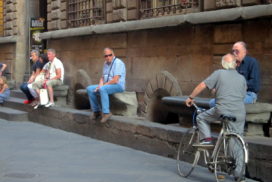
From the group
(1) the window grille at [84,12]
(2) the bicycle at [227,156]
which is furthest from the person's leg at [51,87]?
(2) the bicycle at [227,156]

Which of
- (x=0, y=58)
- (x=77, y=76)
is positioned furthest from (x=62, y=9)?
(x=0, y=58)

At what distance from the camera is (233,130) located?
6.67m

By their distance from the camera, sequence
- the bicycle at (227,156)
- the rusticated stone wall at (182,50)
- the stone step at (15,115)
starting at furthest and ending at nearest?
the stone step at (15,115), the rusticated stone wall at (182,50), the bicycle at (227,156)

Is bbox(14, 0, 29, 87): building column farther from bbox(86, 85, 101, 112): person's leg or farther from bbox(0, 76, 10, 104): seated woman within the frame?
bbox(86, 85, 101, 112): person's leg

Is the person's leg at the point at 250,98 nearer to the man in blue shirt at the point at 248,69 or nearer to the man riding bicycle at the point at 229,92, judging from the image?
the man in blue shirt at the point at 248,69

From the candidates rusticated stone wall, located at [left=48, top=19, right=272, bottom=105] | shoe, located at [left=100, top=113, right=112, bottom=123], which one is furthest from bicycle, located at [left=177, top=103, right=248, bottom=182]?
shoe, located at [left=100, top=113, right=112, bottom=123]

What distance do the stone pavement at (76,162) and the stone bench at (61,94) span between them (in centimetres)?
216

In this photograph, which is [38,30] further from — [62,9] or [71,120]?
[71,120]

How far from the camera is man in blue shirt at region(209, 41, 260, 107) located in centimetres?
772

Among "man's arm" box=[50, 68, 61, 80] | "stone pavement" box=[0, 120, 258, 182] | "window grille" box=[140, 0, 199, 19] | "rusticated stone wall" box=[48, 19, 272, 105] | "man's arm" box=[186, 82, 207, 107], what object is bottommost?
"stone pavement" box=[0, 120, 258, 182]

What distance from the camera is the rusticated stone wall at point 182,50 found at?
8.85 metres

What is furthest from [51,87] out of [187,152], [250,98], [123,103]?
[250,98]

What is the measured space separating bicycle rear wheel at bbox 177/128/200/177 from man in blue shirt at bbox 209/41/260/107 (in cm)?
60

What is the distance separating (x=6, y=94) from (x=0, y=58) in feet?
17.9
